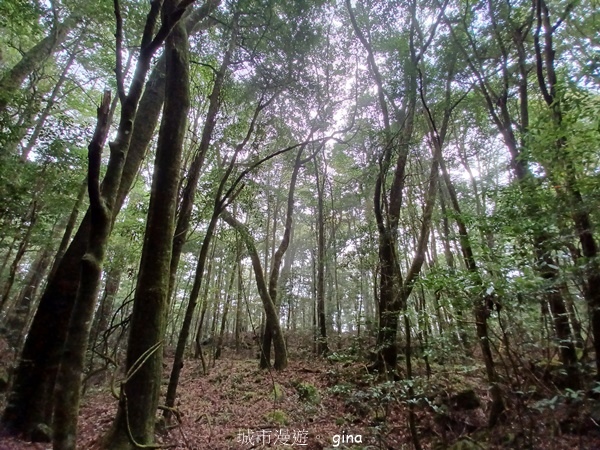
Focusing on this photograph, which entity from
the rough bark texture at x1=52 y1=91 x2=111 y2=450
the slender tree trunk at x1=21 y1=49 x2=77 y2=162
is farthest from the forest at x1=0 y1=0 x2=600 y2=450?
the slender tree trunk at x1=21 y1=49 x2=77 y2=162

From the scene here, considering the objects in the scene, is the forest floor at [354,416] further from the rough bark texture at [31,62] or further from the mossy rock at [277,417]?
the rough bark texture at [31,62]

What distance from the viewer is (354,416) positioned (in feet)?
20.7

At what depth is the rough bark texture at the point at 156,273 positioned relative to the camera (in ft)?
9.89

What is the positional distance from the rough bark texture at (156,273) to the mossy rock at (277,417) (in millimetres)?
3512

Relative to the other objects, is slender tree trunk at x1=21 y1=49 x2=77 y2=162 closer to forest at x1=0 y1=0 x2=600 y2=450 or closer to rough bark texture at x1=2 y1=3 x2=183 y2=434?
forest at x1=0 y1=0 x2=600 y2=450

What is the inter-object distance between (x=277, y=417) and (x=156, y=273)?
440 centimetres

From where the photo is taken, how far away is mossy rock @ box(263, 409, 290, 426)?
19.6ft

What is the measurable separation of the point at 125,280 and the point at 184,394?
14.6m

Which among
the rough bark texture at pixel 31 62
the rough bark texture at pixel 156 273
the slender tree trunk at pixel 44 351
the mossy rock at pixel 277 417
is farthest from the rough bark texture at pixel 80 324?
the rough bark texture at pixel 31 62

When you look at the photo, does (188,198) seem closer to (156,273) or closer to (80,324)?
(156,273)

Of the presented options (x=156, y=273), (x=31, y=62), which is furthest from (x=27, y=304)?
(x=156, y=273)

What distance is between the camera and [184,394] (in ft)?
25.5

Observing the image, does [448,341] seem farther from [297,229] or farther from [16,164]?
[297,229]

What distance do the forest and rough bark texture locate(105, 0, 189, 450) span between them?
0.02m
